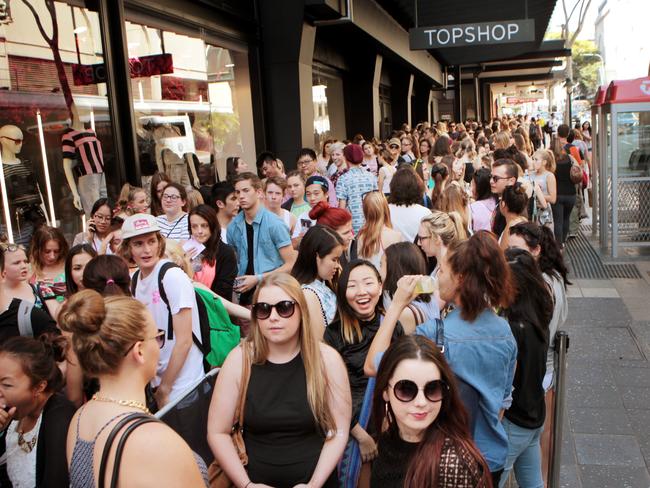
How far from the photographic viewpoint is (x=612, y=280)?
10070mm

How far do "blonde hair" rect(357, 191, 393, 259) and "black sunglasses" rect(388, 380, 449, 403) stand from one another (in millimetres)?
3114

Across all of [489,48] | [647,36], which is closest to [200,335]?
[489,48]

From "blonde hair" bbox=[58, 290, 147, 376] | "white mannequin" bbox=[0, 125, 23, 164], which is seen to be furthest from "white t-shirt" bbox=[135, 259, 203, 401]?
"white mannequin" bbox=[0, 125, 23, 164]

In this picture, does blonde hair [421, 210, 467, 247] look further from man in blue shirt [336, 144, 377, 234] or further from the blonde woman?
man in blue shirt [336, 144, 377, 234]

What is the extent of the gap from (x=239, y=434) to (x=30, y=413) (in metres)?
0.90

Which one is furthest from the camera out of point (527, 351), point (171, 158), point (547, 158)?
point (171, 158)

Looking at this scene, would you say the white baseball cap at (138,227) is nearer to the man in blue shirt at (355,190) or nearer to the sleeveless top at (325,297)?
the sleeveless top at (325,297)

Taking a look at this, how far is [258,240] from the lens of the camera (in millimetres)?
5812

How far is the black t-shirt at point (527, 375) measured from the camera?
3598 millimetres

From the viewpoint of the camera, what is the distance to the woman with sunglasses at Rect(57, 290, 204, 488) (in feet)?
7.04

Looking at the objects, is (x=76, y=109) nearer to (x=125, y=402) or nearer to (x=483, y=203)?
(x=483, y=203)

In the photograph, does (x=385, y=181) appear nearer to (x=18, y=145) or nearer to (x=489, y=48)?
(x=18, y=145)

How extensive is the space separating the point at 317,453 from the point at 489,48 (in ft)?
95.8

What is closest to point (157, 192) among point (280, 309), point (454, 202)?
point (454, 202)
